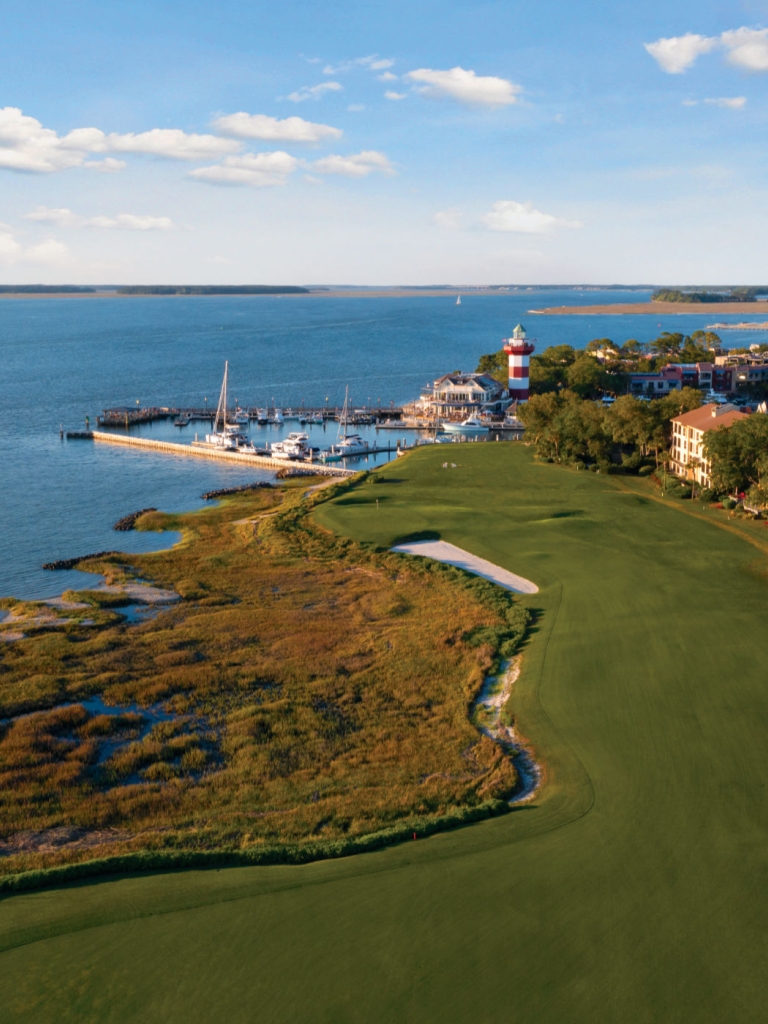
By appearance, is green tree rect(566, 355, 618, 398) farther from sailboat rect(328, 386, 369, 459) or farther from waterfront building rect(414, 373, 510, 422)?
sailboat rect(328, 386, 369, 459)

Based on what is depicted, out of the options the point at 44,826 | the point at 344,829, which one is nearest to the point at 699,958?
the point at 344,829

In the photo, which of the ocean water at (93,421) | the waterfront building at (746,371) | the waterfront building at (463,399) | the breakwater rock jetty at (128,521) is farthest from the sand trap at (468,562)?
the waterfront building at (746,371)

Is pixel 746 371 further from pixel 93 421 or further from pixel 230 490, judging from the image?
pixel 93 421

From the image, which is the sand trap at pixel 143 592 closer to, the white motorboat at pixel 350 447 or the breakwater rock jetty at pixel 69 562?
the breakwater rock jetty at pixel 69 562

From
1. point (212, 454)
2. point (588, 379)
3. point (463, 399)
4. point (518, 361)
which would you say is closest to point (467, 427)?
point (518, 361)

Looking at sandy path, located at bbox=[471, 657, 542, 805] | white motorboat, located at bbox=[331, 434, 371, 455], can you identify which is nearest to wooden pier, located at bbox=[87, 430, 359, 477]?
white motorboat, located at bbox=[331, 434, 371, 455]

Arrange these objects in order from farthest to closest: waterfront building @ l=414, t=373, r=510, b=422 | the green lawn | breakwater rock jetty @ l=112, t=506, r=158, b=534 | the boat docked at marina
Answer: waterfront building @ l=414, t=373, r=510, b=422, the boat docked at marina, breakwater rock jetty @ l=112, t=506, r=158, b=534, the green lawn
